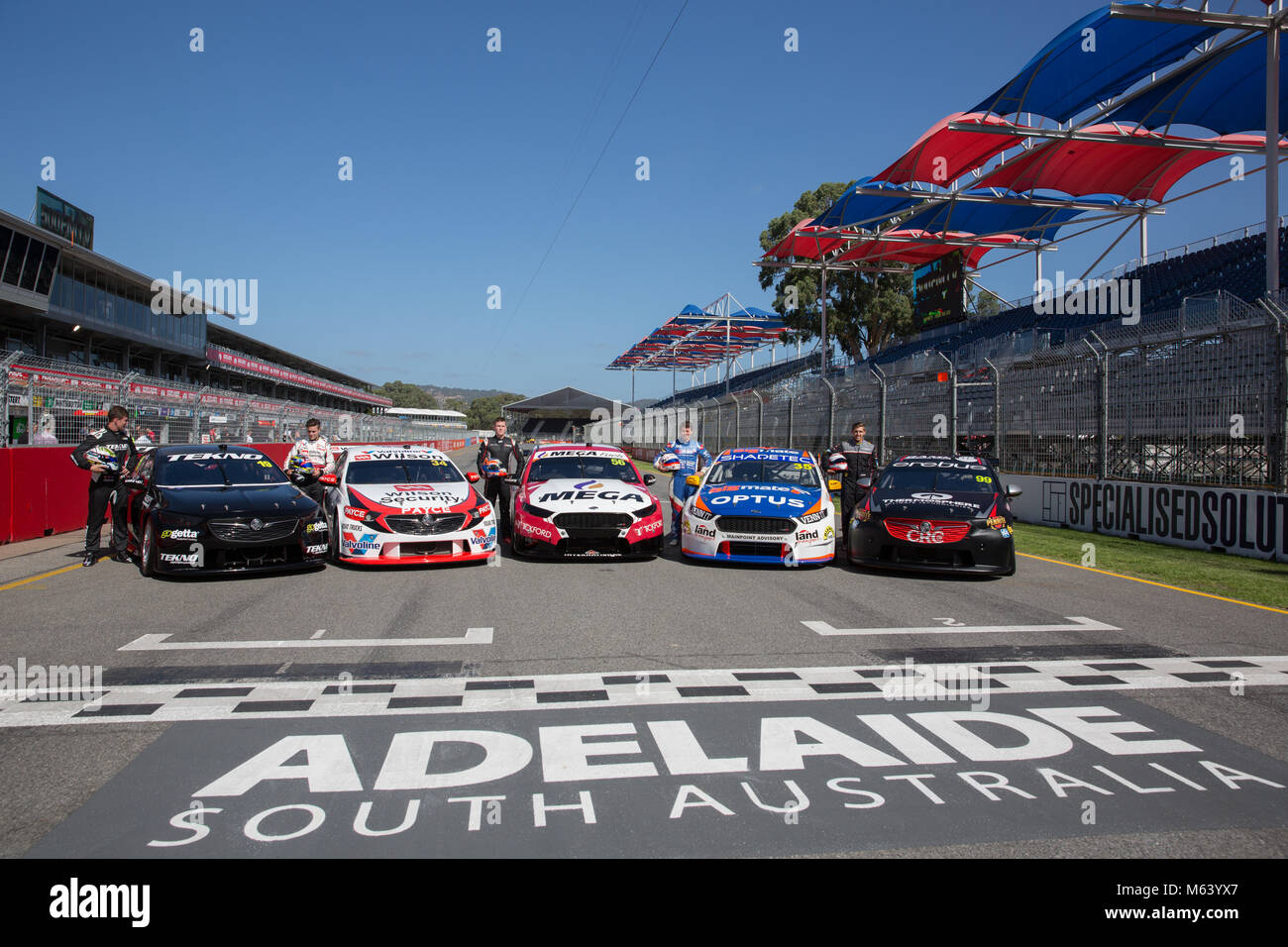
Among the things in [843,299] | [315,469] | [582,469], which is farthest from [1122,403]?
[843,299]

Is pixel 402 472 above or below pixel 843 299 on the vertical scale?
below

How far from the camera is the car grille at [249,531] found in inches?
342

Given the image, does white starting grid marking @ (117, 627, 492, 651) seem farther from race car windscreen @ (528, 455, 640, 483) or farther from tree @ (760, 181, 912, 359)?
tree @ (760, 181, 912, 359)

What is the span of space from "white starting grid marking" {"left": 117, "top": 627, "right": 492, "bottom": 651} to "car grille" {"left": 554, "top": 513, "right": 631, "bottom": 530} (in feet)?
12.3

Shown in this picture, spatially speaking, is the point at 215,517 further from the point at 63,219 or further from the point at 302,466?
the point at 63,219

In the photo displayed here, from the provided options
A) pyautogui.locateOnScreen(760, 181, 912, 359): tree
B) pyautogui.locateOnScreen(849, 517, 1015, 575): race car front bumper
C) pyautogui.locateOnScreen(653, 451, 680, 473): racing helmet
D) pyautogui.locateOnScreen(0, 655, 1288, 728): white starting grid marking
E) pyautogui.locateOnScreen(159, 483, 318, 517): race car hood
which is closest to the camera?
pyautogui.locateOnScreen(0, 655, 1288, 728): white starting grid marking

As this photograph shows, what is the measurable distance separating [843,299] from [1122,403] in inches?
1586

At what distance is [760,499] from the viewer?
1018 centimetres

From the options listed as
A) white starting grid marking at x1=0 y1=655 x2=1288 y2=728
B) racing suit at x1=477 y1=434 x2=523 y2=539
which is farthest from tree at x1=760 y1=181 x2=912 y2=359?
white starting grid marking at x1=0 y1=655 x2=1288 y2=728

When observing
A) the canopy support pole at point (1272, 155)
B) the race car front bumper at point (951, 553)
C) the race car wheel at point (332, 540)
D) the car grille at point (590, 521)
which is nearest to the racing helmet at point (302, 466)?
the race car wheel at point (332, 540)

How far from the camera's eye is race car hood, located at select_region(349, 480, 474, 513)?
9625mm

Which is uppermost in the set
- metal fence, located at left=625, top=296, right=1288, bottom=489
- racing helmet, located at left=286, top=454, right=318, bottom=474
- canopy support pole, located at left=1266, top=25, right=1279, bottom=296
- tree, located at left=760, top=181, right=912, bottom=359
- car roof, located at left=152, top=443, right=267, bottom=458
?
tree, located at left=760, top=181, right=912, bottom=359

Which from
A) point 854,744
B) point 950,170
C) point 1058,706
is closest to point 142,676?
point 854,744

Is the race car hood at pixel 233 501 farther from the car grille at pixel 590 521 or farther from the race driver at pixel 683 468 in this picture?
the race driver at pixel 683 468
